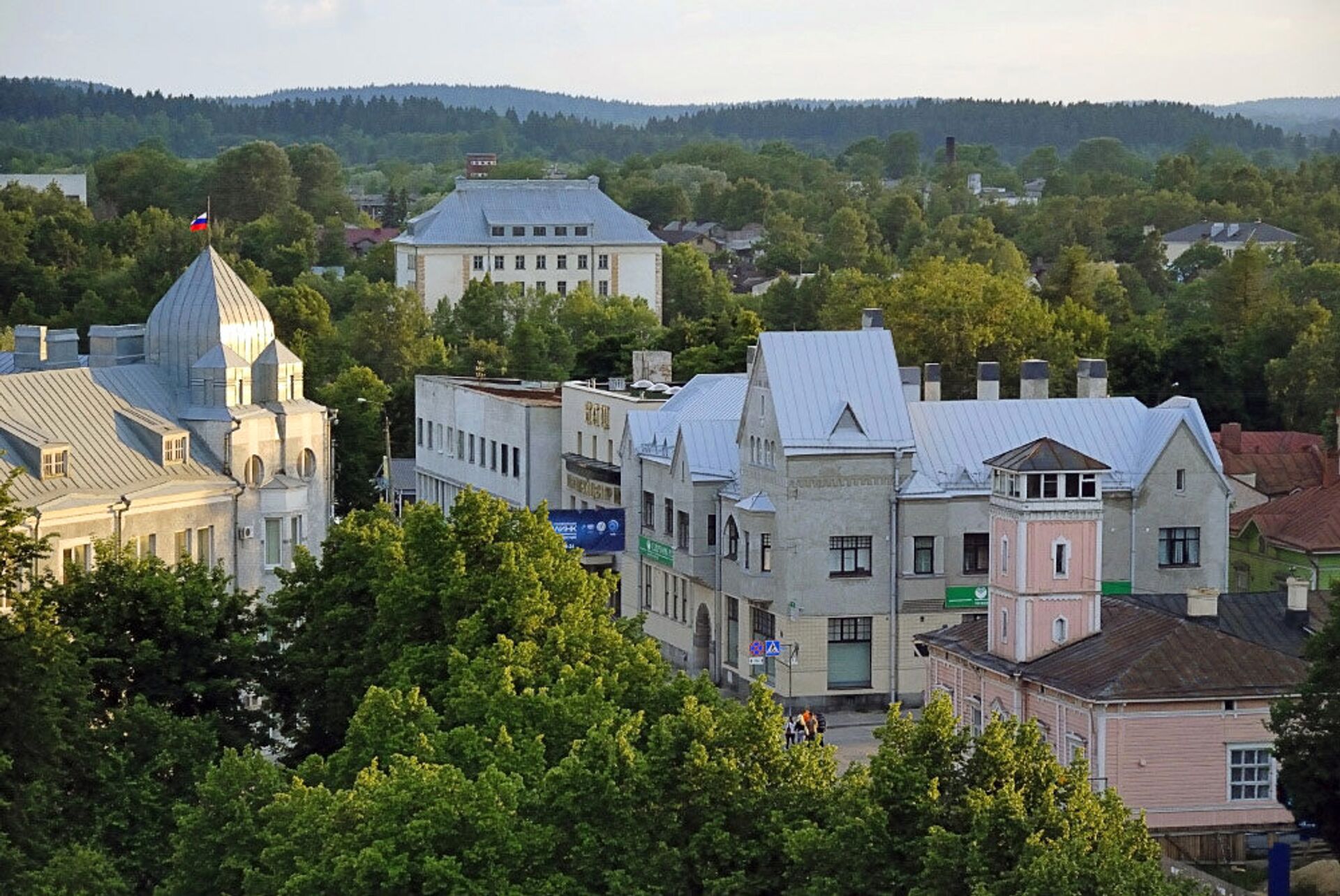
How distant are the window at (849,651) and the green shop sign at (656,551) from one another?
7.35m

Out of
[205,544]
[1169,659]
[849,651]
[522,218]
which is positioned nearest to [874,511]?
[849,651]

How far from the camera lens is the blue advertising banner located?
282ft

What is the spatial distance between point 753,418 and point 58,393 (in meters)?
17.8

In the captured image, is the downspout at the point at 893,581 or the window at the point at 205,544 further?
the downspout at the point at 893,581

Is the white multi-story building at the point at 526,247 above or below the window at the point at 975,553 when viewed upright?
above

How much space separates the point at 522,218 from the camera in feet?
632

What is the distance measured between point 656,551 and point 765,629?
711 centimetres

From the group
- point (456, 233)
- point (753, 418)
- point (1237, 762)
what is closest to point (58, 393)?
point (753, 418)

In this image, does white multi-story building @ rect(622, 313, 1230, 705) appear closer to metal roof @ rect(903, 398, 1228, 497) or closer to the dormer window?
metal roof @ rect(903, 398, 1228, 497)

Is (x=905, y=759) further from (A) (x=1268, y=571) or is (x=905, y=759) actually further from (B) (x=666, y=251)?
(B) (x=666, y=251)

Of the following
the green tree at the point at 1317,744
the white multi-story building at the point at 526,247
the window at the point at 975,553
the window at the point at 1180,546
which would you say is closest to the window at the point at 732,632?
the window at the point at 975,553

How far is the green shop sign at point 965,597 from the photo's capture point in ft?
249

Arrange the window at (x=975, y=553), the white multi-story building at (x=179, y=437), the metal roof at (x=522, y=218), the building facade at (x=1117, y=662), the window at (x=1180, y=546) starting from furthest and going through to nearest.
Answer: the metal roof at (x=522, y=218) < the window at (x=1180, y=546) < the window at (x=975, y=553) < the white multi-story building at (x=179, y=437) < the building facade at (x=1117, y=662)

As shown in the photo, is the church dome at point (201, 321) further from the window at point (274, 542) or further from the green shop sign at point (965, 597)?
the green shop sign at point (965, 597)
